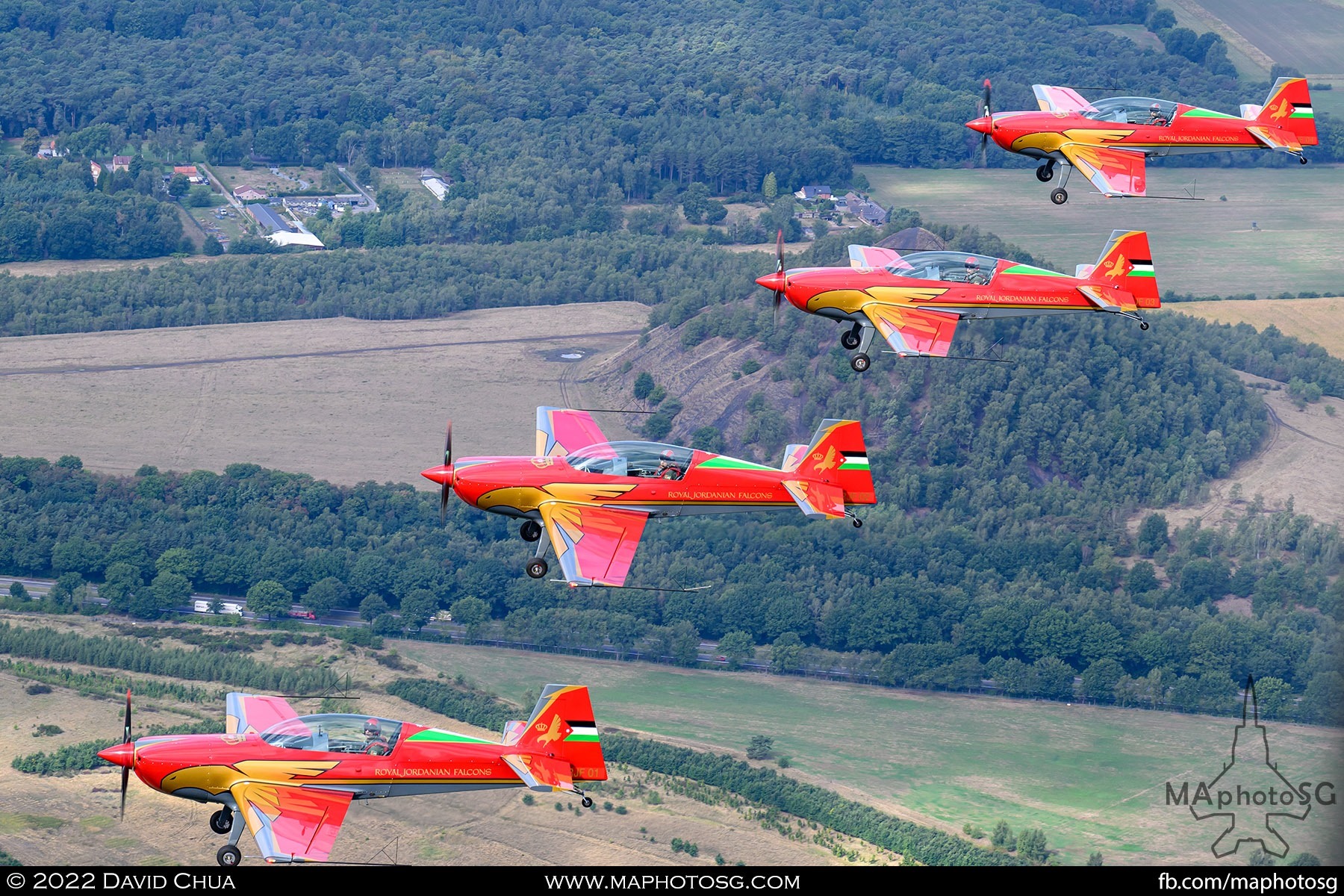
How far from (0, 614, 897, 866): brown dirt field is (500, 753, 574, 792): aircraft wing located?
19495 mm

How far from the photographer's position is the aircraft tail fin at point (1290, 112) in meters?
75.4

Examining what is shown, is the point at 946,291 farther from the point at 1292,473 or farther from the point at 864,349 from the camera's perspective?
the point at 1292,473

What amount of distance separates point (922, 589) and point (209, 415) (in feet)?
172

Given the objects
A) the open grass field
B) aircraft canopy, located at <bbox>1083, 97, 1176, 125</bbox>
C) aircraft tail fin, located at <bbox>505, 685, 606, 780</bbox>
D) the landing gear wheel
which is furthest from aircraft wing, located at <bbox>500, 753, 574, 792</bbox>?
the open grass field

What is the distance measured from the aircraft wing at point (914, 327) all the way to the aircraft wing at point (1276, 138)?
11.9 meters

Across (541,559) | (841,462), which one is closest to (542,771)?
(541,559)

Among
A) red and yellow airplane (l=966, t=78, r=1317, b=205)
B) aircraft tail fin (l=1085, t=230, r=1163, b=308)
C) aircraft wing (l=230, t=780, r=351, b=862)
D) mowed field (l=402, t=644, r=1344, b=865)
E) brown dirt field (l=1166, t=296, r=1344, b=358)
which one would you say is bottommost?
mowed field (l=402, t=644, r=1344, b=865)

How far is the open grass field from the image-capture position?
168000 mm

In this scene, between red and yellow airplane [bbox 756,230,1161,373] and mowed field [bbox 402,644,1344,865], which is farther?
mowed field [bbox 402,644,1344,865]

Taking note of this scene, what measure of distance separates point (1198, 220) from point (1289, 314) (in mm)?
17392

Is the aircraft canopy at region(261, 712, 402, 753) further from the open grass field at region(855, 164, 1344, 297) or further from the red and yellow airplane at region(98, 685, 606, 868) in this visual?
the open grass field at region(855, 164, 1344, 297)

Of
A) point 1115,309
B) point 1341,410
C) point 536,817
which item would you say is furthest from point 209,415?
point 1115,309

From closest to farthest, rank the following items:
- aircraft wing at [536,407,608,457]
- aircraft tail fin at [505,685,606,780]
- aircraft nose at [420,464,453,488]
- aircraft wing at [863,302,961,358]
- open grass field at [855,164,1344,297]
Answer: aircraft tail fin at [505,685,606,780] → aircraft nose at [420,464,453,488] → aircraft wing at [863,302,961,358] → aircraft wing at [536,407,608,457] → open grass field at [855,164,1344,297]

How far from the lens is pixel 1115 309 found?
73125mm
